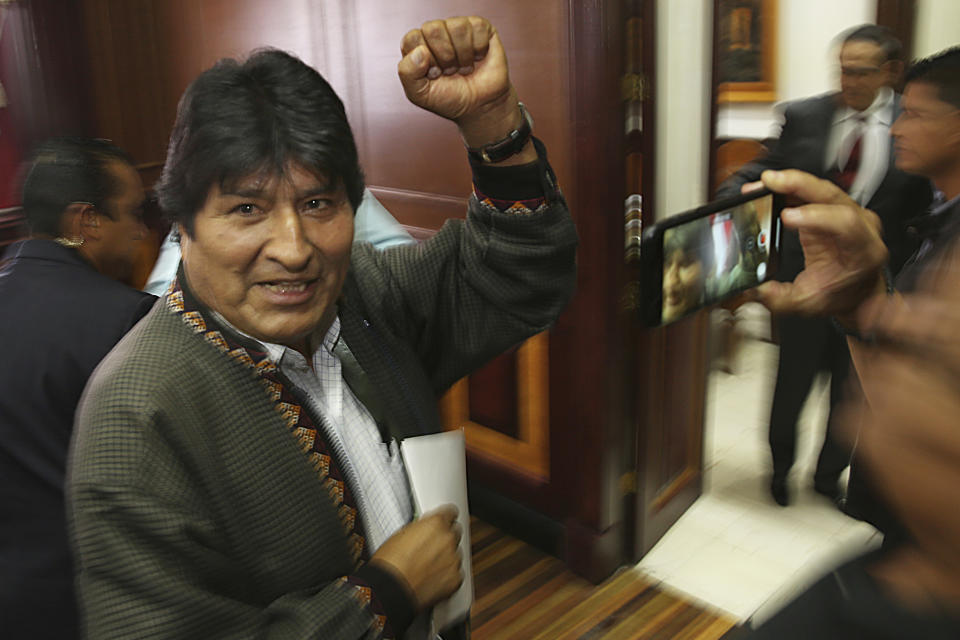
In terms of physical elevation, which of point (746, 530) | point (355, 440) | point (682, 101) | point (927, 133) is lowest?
point (746, 530)

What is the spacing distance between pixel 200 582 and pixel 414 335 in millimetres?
513

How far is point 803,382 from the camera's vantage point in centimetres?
318

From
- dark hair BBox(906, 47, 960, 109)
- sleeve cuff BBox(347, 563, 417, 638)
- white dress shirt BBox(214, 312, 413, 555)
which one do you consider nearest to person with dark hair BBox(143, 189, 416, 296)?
white dress shirt BBox(214, 312, 413, 555)

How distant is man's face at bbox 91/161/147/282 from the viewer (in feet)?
6.40

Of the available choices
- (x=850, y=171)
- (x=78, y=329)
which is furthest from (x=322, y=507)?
(x=850, y=171)

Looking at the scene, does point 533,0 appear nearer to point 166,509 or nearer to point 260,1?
point 260,1

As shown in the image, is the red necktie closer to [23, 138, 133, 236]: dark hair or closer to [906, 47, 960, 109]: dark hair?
[906, 47, 960, 109]: dark hair

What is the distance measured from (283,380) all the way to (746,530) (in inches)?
102

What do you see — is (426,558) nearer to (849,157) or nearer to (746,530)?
(746,530)

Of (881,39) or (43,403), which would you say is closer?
(43,403)

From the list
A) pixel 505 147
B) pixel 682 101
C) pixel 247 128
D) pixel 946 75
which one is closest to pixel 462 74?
pixel 505 147

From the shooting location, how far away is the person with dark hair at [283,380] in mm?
797

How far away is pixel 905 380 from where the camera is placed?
509mm

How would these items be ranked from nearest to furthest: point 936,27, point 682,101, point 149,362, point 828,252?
1. point 149,362
2. point 828,252
3. point 682,101
4. point 936,27
